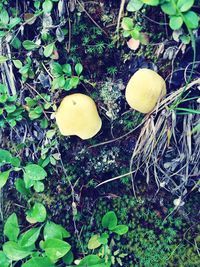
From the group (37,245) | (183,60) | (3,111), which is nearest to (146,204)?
(37,245)

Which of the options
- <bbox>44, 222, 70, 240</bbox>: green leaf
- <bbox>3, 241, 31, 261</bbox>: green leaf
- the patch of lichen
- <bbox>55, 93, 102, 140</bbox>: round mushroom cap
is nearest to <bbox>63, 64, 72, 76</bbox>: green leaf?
<bbox>55, 93, 102, 140</bbox>: round mushroom cap

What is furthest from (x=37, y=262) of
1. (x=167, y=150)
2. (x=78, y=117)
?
(x=167, y=150)

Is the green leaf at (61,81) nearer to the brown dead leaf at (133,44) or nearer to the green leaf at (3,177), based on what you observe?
the brown dead leaf at (133,44)

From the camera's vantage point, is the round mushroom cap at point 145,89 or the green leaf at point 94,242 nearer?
the round mushroom cap at point 145,89

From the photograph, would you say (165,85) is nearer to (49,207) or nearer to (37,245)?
(49,207)

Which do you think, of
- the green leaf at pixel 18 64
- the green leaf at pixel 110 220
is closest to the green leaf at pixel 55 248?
the green leaf at pixel 110 220
